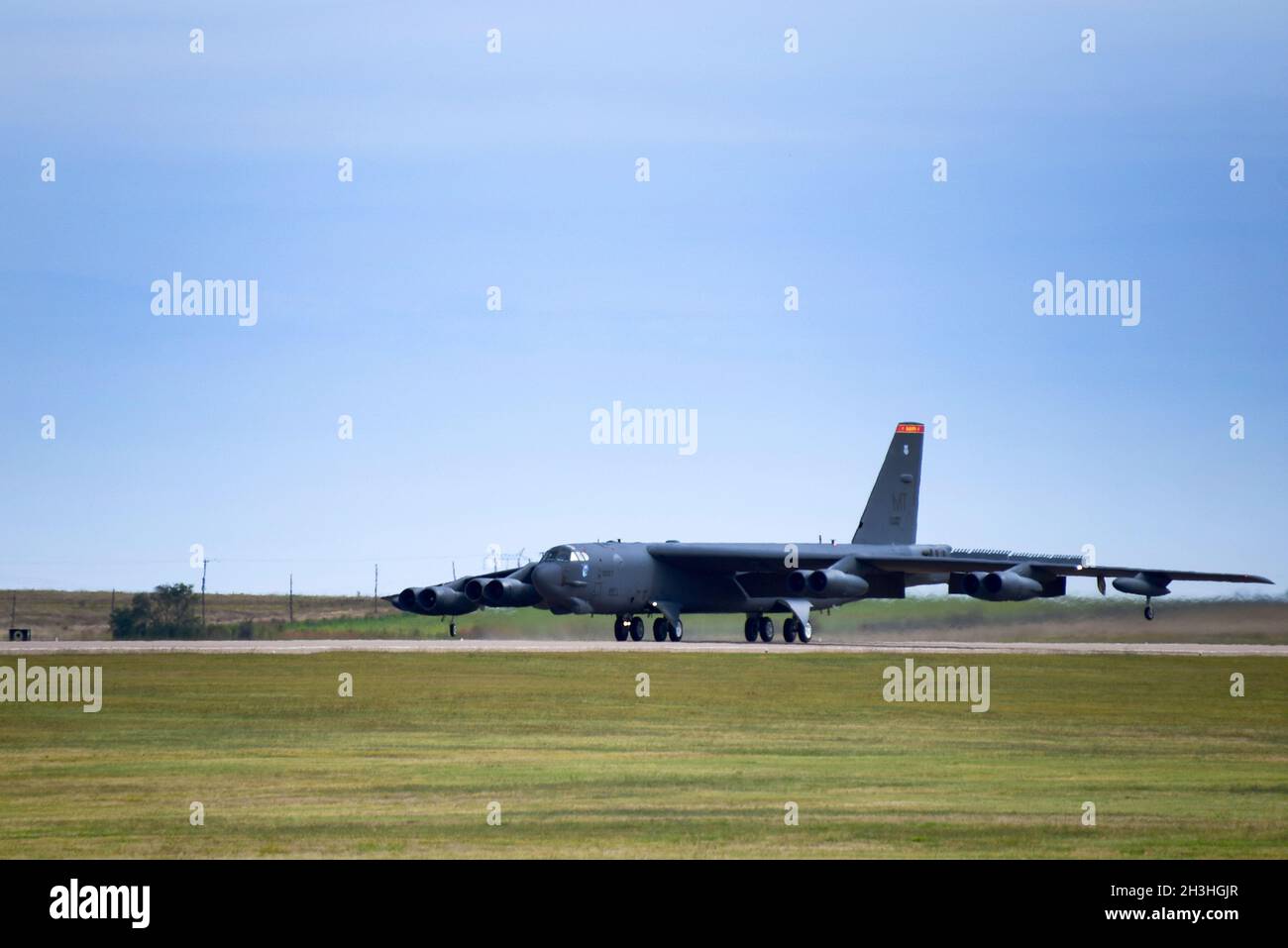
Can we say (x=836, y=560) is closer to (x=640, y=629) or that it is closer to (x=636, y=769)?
(x=640, y=629)

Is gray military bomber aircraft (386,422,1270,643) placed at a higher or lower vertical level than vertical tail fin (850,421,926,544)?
lower

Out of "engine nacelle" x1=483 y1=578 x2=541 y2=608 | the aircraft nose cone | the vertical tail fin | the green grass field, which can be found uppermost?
the vertical tail fin

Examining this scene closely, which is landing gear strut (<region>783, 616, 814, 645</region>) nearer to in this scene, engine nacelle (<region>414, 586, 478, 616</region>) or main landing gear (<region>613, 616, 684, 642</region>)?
main landing gear (<region>613, 616, 684, 642</region>)

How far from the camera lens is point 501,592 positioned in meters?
59.6

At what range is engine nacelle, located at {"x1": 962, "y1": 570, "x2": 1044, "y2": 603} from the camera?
55.2 metres

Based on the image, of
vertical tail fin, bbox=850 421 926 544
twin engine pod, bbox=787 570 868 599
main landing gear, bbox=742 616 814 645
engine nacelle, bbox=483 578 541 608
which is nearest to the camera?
twin engine pod, bbox=787 570 868 599

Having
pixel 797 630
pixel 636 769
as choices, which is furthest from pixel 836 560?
pixel 636 769

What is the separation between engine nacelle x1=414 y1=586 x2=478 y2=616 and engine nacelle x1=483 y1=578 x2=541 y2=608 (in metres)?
1.77

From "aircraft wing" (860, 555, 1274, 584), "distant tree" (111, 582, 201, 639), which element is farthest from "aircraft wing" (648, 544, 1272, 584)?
"distant tree" (111, 582, 201, 639)

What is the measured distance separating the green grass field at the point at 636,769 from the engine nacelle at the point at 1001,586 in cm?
1586

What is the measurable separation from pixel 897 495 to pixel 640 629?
1289 centimetres

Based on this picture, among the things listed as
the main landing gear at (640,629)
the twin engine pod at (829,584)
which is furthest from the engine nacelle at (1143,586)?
the main landing gear at (640,629)

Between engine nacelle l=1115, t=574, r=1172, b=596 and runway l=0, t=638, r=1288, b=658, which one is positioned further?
engine nacelle l=1115, t=574, r=1172, b=596

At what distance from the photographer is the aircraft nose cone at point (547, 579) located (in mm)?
57219
